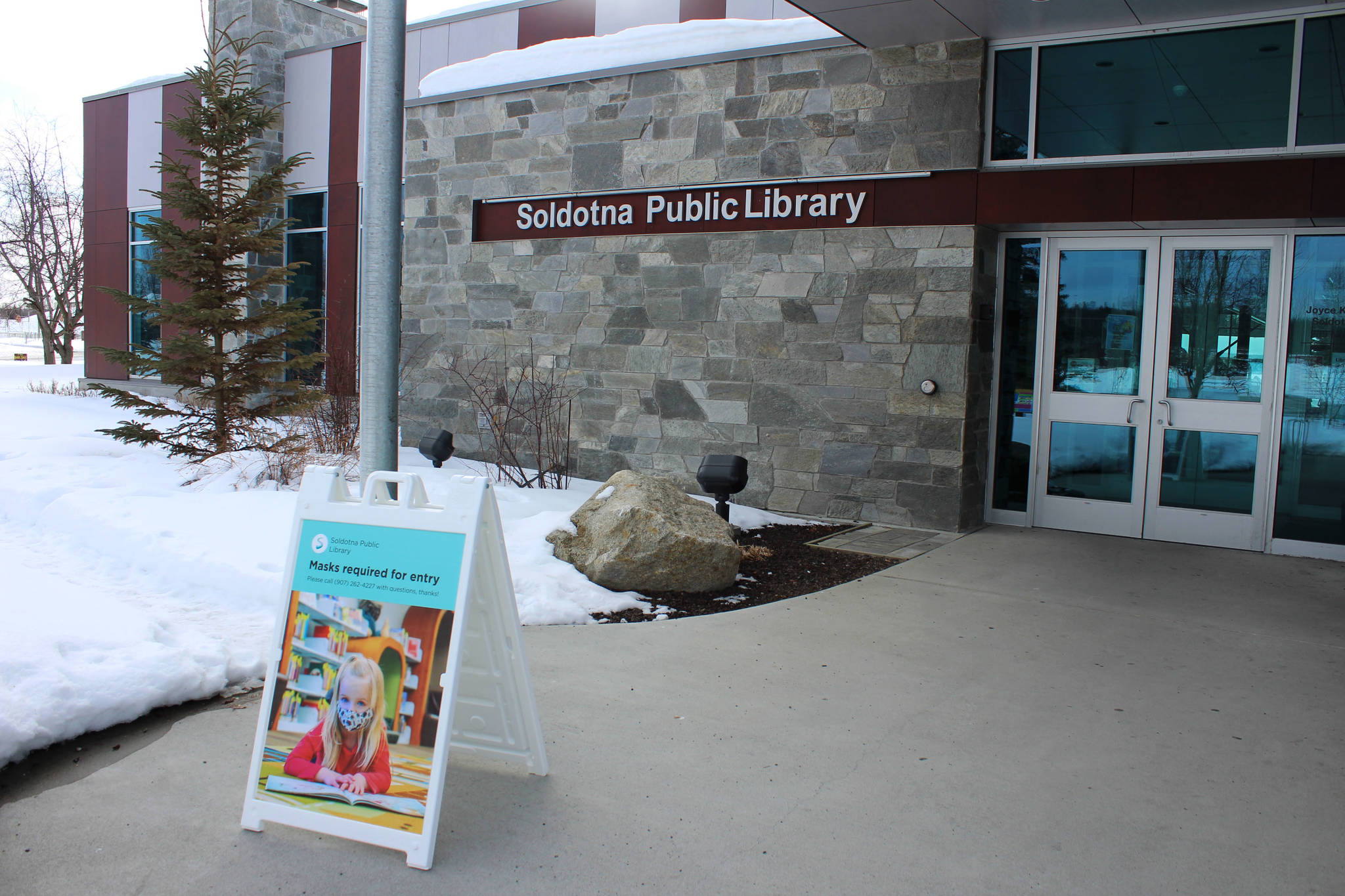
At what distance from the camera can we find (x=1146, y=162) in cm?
732

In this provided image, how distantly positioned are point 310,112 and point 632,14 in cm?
556

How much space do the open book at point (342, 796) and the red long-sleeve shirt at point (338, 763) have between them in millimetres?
17

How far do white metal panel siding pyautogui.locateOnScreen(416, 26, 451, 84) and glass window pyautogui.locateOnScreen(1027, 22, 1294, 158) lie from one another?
9139mm

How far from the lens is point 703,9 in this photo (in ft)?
41.7

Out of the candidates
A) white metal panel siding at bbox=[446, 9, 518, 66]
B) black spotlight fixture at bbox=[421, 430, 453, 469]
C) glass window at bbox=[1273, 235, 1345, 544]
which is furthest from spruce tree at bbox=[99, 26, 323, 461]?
glass window at bbox=[1273, 235, 1345, 544]

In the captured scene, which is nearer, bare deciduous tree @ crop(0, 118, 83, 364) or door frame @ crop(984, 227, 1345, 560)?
door frame @ crop(984, 227, 1345, 560)

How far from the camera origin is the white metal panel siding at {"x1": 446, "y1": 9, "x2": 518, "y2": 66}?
45.0 feet

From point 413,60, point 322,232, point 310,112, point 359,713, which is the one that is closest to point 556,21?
point 413,60

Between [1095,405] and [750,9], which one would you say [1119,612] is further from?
[750,9]

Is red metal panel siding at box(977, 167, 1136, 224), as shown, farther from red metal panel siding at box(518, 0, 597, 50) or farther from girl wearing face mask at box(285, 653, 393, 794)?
red metal panel siding at box(518, 0, 597, 50)

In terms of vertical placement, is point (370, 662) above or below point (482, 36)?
below

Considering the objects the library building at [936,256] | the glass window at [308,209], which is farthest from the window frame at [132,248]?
the library building at [936,256]

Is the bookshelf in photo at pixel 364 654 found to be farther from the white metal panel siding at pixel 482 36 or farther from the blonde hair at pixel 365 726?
the white metal panel siding at pixel 482 36

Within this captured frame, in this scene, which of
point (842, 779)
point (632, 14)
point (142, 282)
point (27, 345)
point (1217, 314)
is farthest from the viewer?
point (27, 345)
